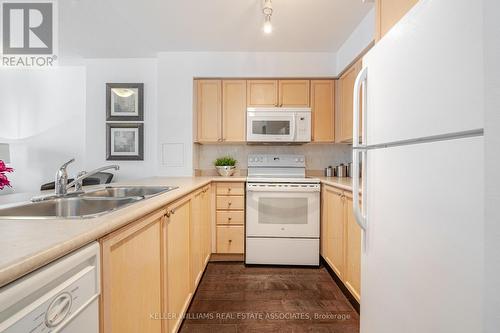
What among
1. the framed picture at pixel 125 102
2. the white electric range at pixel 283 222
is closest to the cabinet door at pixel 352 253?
the white electric range at pixel 283 222

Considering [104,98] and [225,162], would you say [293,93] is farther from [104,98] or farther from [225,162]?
[104,98]

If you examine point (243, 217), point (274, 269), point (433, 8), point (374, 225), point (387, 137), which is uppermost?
point (433, 8)

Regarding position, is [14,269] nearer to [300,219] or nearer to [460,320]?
[460,320]

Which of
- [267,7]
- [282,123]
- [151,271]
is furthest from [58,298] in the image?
[282,123]

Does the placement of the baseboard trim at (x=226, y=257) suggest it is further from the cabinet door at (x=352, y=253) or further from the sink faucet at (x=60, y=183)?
the sink faucet at (x=60, y=183)

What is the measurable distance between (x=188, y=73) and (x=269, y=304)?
269 centimetres

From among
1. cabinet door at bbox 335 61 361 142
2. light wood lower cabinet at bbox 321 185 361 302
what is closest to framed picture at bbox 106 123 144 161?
light wood lower cabinet at bbox 321 185 361 302

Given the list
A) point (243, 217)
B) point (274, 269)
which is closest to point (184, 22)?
point (243, 217)

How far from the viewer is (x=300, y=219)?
268 cm

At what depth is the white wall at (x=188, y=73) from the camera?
3.12 m

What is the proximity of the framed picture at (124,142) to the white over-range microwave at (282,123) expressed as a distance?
153 centimetres

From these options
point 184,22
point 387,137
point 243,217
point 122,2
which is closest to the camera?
point 387,137

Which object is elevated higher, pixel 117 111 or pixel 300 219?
pixel 117 111

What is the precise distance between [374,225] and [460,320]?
0.46 metres
